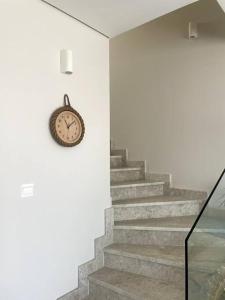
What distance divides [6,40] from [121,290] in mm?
2159

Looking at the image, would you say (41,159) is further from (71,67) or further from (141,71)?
(141,71)

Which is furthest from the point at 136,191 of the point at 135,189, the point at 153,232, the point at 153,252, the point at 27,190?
the point at 27,190

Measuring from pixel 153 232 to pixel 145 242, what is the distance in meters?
0.14

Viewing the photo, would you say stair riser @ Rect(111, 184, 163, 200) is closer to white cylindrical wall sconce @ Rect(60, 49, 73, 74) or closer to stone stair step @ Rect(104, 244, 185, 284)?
stone stair step @ Rect(104, 244, 185, 284)

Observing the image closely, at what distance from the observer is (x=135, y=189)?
3977mm

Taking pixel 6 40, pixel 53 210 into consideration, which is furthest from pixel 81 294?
pixel 6 40

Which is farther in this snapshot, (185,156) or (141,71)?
(141,71)

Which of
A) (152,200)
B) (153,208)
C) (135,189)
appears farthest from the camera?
(135,189)

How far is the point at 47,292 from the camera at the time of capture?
2504mm

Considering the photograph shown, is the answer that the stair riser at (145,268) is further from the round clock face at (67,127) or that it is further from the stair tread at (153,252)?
the round clock face at (67,127)

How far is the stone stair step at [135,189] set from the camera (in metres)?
3.84

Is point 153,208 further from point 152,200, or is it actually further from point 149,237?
point 149,237

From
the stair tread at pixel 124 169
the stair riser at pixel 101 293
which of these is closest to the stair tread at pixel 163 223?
the stair riser at pixel 101 293

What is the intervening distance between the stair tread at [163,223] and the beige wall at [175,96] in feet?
2.59
